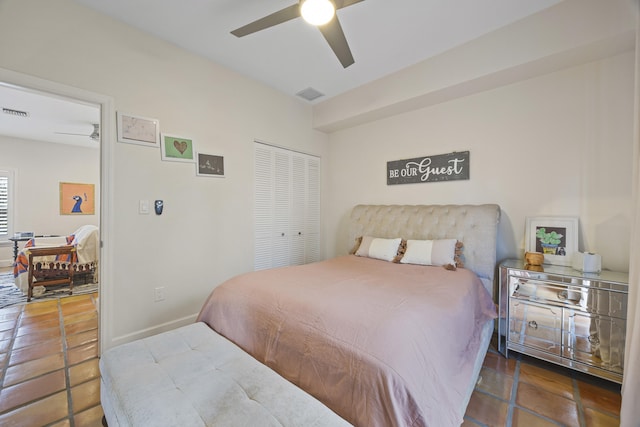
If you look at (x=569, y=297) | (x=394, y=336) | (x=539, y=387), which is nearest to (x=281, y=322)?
(x=394, y=336)

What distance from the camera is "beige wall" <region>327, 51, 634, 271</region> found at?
6.88 ft

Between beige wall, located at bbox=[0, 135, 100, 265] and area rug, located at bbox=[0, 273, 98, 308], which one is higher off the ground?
beige wall, located at bbox=[0, 135, 100, 265]

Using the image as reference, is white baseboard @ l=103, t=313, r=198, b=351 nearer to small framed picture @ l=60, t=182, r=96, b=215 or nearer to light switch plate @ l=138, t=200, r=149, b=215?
light switch plate @ l=138, t=200, r=149, b=215

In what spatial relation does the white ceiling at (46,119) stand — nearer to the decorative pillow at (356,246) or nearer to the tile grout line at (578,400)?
the decorative pillow at (356,246)

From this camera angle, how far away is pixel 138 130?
2316 millimetres

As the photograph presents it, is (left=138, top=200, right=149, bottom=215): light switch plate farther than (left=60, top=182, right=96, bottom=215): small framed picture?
No

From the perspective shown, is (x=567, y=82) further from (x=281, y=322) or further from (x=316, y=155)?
(x=281, y=322)

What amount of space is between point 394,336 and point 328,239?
3.06 m

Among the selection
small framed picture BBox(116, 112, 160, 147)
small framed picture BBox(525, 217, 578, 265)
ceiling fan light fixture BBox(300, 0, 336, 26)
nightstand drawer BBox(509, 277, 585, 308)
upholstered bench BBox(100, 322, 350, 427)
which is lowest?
upholstered bench BBox(100, 322, 350, 427)

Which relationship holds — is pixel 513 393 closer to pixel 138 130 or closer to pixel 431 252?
pixel 431 252

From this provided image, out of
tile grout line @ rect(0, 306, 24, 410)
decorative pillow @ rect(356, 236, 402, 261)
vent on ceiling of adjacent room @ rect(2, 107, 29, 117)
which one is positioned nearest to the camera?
tile grout line @ rect(0, 306, 24, 410)

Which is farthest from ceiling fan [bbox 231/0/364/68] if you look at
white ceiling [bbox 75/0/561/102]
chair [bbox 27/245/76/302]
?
chair [bbox 27/245/76/302]

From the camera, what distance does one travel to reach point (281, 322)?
4.78 feet

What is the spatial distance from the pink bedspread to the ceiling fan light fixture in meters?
1.72
